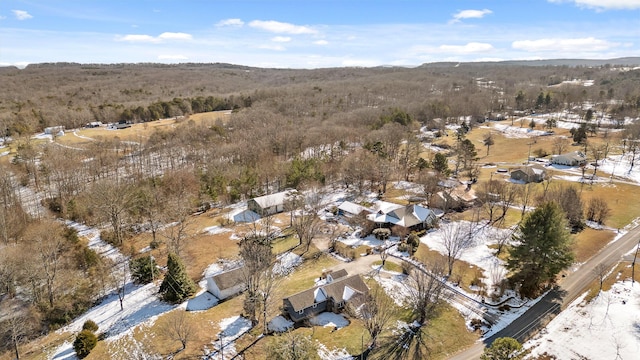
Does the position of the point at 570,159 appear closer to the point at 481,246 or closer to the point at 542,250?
the point at 481,246

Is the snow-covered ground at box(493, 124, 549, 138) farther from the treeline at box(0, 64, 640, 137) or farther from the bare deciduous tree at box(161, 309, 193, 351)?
the bare deciduous tree at box(161, 309, 193, 351)

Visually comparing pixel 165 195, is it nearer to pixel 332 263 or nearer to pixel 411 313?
pixel 332 263

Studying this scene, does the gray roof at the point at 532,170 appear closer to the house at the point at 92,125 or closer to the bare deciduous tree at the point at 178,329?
the bare deciduous tree at the point at 178,329

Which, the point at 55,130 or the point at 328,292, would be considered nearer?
the point at 328,292

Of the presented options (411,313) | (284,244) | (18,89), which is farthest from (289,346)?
(18,89)

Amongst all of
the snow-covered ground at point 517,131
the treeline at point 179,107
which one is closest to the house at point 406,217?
the snow-covered ground at point 517,131

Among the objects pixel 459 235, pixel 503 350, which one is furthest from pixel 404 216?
pixel 503 350
